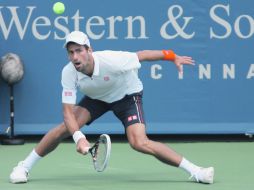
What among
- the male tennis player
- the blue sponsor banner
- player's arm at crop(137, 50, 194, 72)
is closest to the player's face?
the male tennis player

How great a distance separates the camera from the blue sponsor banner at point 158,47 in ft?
28.4

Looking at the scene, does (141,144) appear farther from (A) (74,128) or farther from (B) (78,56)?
(B) (78,56)

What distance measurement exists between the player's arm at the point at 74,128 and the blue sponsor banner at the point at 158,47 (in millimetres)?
2505

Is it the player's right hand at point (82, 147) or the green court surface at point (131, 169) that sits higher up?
the player's right hand at point (82, 147)

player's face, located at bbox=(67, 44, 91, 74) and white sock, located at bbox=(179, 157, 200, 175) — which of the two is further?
white sock, located at bbox=(179, 157, 200, 175)

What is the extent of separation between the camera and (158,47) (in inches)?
342

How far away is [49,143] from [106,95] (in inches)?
22.3

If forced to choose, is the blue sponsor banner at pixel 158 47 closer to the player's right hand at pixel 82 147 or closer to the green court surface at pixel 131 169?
the green court surface at pixel 131 169

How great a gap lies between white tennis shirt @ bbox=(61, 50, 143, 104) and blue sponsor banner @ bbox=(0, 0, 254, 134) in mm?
2294

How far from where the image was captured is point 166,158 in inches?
247

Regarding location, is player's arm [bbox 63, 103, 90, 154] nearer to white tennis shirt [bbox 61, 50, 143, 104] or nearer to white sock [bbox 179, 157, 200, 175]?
white tennis shirt [bbox 61, 50, 143, 104]

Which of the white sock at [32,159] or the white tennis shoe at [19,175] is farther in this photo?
the white sock at [32,159]

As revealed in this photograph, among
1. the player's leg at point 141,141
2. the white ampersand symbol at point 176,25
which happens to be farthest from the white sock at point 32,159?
the white ampersand symbol at point 176,25

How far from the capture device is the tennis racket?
5707 mm
